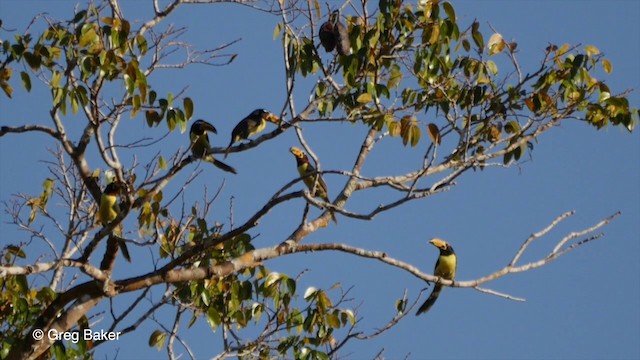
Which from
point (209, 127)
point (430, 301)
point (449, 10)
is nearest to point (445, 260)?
point (430, 301)

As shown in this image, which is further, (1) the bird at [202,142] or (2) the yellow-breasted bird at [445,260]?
(2) the yellow-breasted bird at [445,260]

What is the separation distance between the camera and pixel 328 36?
551 centimetres

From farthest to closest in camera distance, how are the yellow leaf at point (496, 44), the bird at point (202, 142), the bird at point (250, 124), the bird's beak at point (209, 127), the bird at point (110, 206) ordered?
the bird at point (250, 124) → the bird's beak at point (209, 127) → the bird at point (202, 142) → the yellow leaf at point (496, 44) → the bird at point (110, 206)

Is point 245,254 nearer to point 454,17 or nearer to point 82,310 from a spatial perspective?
point 82,310

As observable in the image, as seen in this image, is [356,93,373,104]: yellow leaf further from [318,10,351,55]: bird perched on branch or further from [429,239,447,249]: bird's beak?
[429,239,447,249]: bird's beak

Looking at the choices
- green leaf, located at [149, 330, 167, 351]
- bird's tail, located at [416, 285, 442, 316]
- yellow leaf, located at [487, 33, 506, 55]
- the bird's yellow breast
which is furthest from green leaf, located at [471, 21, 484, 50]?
green leaf, located at [149, 330, 167, 351]

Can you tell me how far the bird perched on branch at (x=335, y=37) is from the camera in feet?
17.9

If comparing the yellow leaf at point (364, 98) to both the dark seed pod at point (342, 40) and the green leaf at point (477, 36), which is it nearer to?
the dark seed pod at point (342, 40)

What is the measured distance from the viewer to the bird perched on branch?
5.46 metres

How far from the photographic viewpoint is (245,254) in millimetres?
5074

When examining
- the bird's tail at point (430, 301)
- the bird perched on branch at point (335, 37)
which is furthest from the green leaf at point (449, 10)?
the bird's tail at point (430, 301)

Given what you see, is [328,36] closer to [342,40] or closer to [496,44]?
[342,40]

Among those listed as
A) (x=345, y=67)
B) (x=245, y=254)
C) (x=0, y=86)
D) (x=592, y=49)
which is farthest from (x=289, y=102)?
(x=592, y=49)

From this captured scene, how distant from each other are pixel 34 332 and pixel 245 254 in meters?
1.05
